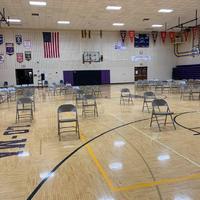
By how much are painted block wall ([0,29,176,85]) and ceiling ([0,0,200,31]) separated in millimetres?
2600

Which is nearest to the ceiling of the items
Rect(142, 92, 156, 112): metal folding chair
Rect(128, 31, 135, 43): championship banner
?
Rect(128, 31, 135, 43): championship banner

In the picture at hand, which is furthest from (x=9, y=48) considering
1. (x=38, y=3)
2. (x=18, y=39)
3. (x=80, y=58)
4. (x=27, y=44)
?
(x=38, y=3)

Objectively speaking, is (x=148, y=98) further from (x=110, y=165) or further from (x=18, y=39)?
(x=18, y=39)

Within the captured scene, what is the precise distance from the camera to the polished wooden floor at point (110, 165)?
3.54 m

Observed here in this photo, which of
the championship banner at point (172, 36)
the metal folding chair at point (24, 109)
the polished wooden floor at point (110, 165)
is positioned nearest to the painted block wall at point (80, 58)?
the championship banner at point (172, 36)

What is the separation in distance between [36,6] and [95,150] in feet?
43.1

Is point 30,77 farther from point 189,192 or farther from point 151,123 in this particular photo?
point 189,192

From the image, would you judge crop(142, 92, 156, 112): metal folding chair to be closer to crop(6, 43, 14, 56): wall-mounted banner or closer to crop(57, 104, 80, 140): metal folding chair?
crop(57, 104, 80, 140): metal folding chair

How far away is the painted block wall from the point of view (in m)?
24.4

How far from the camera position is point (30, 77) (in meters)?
25.1

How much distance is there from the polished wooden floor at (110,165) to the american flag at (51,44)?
1892 centimetres

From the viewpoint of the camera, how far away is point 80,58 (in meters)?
26.5

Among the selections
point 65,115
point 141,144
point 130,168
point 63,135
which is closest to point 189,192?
point 130,168

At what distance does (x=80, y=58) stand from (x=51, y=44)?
11.7 feet
